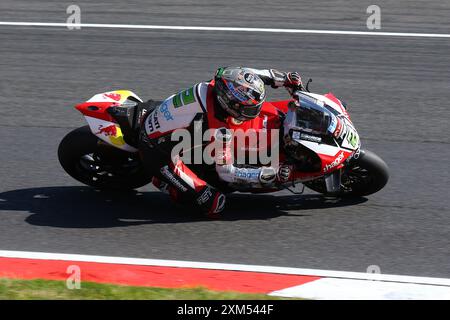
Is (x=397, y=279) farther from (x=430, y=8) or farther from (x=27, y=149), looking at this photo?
(x=430, y=8)

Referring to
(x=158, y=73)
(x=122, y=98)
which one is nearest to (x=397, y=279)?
(x=122, y=98)

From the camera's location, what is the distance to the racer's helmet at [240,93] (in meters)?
7.77

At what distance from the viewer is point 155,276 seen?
7078 mm

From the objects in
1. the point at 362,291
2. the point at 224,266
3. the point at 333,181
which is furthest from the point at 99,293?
the point at 333,181

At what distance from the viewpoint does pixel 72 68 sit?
12367 mm

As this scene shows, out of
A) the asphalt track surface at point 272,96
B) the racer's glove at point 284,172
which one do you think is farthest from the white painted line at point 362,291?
the racer's glove at point 284,172

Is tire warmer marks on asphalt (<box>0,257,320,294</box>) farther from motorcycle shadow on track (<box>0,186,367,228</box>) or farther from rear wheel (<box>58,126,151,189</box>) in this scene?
rear wheel (<box>58,126,151,189</box>)

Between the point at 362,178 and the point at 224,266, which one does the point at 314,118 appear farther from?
the point at 224,266

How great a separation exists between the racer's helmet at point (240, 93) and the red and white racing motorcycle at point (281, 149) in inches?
8.9

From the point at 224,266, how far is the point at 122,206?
5.15ft

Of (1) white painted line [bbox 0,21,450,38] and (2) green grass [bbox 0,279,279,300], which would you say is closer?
(2) green grass [bbox 0,279,279,300]

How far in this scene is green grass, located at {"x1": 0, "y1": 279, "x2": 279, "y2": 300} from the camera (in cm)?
644

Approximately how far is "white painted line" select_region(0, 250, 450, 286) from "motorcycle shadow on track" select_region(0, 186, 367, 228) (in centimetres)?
64

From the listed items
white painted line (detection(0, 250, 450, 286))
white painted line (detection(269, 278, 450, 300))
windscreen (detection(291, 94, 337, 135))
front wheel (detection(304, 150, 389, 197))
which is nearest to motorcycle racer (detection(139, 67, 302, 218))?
windscreen (detection(291, 94, 337, 135))
